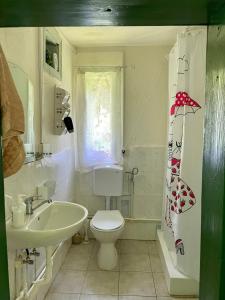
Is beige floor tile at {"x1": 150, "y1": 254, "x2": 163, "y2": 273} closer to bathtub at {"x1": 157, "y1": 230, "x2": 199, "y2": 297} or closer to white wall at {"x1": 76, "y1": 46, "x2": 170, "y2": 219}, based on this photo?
bathtub at {"x1": 157, "y1": 230, "x2": 199, "y2": 297}

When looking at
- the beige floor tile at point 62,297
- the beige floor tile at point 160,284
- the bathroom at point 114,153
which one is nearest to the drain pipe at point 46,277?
the bathroom at point 114,153

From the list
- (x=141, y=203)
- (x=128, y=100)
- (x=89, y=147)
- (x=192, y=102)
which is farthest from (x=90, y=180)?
(x=192, y=102)

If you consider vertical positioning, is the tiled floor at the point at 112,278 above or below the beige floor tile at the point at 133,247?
below

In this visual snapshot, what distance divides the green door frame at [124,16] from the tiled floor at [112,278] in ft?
4.70

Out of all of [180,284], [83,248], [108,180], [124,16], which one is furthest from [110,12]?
[83,248]

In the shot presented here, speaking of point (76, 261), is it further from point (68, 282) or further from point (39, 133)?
point (39, 133)

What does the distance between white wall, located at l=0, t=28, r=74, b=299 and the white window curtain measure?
0.16 metres

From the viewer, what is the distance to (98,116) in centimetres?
330

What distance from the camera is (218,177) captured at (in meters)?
0.85

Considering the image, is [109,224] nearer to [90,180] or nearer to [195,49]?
[90,180]

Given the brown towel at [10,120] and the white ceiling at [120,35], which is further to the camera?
the white ceiling at [120,35]

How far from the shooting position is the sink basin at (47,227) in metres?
1.48

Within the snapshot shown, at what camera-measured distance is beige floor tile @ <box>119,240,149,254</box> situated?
121 inches

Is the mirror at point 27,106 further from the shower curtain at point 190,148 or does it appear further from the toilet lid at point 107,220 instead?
the shower curtain at point 190,148
